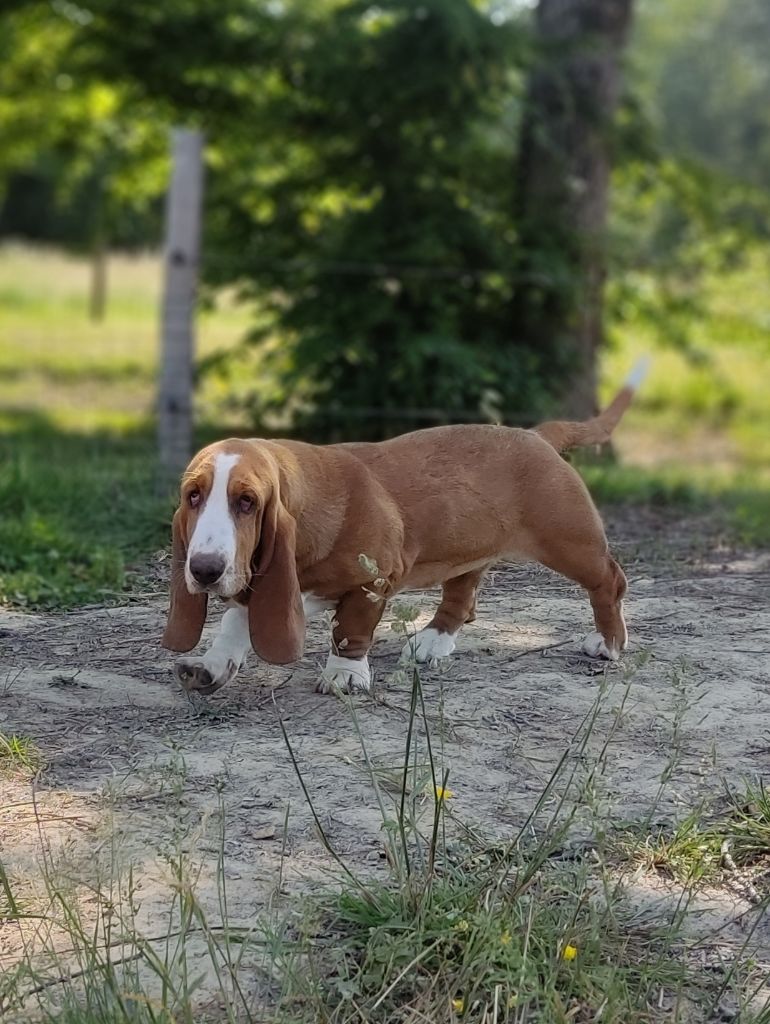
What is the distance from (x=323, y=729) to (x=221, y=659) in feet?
1.26

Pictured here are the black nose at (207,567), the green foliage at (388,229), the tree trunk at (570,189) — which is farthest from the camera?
the tree trunk at (570,189)

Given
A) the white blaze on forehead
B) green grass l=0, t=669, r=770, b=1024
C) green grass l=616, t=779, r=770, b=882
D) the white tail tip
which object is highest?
the white tail tip

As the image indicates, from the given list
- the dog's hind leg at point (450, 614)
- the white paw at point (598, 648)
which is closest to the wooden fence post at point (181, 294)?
the dog's hind leg at point (450, 614)

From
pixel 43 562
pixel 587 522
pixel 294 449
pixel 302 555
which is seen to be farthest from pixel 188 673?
pixel 43 562

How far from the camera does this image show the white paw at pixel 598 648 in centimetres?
432

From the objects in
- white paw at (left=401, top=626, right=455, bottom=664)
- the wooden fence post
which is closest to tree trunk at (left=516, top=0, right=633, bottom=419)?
the wooden fence post

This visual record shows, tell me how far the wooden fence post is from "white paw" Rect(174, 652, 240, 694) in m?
4.52

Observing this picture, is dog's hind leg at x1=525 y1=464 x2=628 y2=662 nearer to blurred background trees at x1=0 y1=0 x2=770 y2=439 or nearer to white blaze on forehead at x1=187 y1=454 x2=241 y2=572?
white blaze on forehead at x1=187 y1=454 x2=241 y2=572

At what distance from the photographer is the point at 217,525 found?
3564 mm

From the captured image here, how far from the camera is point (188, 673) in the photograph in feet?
13.0

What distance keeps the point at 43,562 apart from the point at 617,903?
2991 mm

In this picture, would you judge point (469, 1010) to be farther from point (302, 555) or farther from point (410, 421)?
point (410, 421)

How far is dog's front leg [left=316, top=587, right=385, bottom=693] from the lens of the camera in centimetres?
406

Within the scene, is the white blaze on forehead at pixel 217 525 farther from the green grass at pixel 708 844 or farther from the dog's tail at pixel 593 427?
the dog's tail at pixel 593 427
